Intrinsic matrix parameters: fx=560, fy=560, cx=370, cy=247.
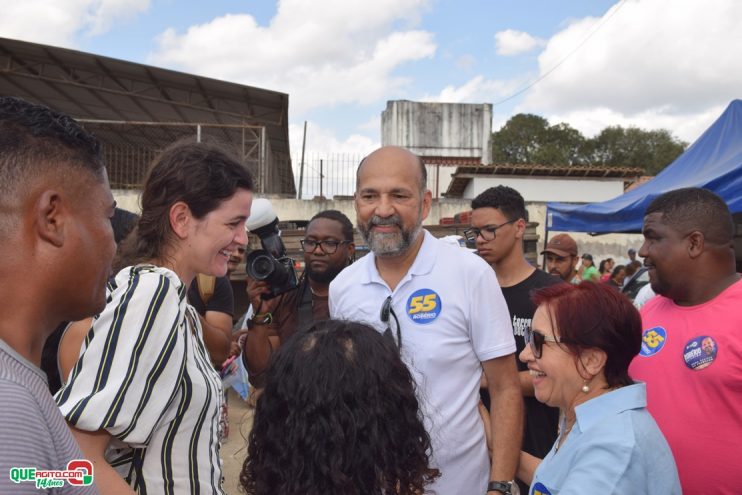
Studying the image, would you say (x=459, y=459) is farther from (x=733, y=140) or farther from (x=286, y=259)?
(x=733, y=140)

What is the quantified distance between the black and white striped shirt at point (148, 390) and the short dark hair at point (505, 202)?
2.67 meters

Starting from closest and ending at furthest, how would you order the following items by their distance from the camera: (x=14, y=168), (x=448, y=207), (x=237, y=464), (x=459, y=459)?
(x=14, y=168) < (x=459, y=459) < (x=237, y=464) < (x=448, y=207)

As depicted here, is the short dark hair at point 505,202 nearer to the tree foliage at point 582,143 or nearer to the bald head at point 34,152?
the bald head at point 34,152

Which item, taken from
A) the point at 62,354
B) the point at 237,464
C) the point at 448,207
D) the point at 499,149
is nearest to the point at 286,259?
the point at 62,354

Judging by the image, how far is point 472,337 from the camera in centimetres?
212

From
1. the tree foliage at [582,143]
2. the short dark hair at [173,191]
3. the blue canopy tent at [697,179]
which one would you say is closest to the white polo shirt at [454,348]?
the short dark hair at [173,191]

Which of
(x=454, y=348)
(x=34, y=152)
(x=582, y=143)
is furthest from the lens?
(x=582, y=143)

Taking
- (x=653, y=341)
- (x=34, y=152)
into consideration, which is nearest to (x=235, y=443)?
(x=653, y=341)

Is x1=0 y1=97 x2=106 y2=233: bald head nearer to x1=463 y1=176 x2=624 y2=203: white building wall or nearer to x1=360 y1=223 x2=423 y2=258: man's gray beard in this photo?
x1=360 y1=223 x2=423 y2=258: man's gray beard

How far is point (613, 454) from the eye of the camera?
5.13 ft

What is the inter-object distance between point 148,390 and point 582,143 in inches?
1542

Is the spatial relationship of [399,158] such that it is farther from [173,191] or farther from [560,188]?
[560,188]

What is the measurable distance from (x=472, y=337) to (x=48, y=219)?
159cm

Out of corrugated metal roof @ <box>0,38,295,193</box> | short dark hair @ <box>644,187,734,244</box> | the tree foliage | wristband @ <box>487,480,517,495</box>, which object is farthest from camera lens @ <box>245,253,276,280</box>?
the tree foliage
